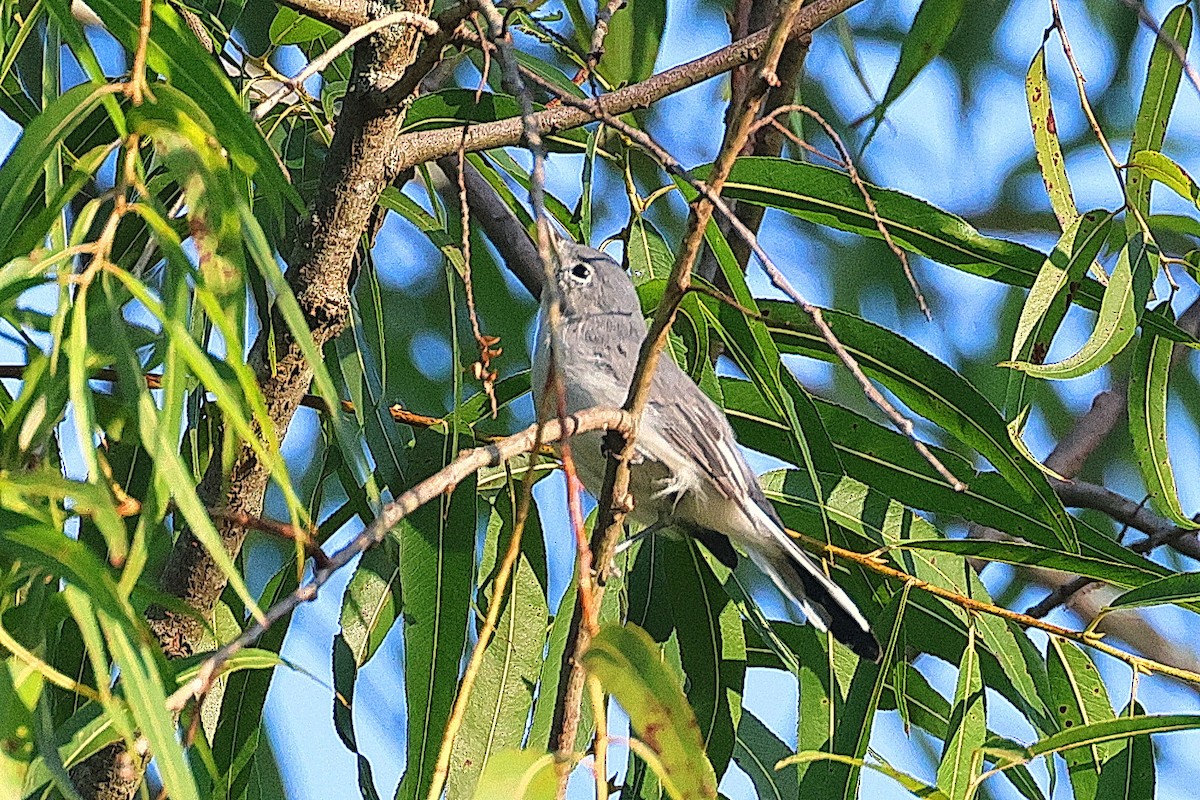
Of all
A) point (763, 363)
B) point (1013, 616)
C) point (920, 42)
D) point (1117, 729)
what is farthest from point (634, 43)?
point (1117, 729)

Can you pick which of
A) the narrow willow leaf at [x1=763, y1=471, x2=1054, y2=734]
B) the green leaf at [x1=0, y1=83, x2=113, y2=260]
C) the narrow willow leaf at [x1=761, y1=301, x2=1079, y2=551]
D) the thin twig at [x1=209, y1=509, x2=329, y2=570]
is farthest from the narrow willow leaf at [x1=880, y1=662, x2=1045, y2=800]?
the green leaf at [x1=0, y1=83, x2=113, y2=260]

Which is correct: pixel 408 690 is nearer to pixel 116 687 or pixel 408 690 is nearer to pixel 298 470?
pixel 116 687

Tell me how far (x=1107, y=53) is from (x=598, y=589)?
1.66 meters

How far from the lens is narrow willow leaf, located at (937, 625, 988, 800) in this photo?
4.17 ft

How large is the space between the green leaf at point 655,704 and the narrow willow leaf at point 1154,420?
0.72 metres

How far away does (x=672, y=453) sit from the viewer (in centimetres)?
151

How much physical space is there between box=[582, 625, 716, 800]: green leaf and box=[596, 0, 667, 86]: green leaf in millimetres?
1020

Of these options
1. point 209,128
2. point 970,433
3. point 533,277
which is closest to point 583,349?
point 533,277

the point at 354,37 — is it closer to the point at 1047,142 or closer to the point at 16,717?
the point at 16,717

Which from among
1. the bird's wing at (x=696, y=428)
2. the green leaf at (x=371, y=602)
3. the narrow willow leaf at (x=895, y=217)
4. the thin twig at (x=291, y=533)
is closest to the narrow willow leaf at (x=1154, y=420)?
the narrow willow leaf at (x=895, y=217)

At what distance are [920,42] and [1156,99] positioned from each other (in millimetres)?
217

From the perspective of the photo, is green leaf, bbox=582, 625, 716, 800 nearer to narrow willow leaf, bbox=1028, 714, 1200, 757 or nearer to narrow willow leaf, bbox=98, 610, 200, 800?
narrow willow leaf, bbox=98, 610, 200, 800

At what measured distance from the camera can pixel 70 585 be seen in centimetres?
69

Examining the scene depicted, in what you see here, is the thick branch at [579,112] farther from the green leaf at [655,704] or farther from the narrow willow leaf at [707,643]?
the green leaf at [655,704]
